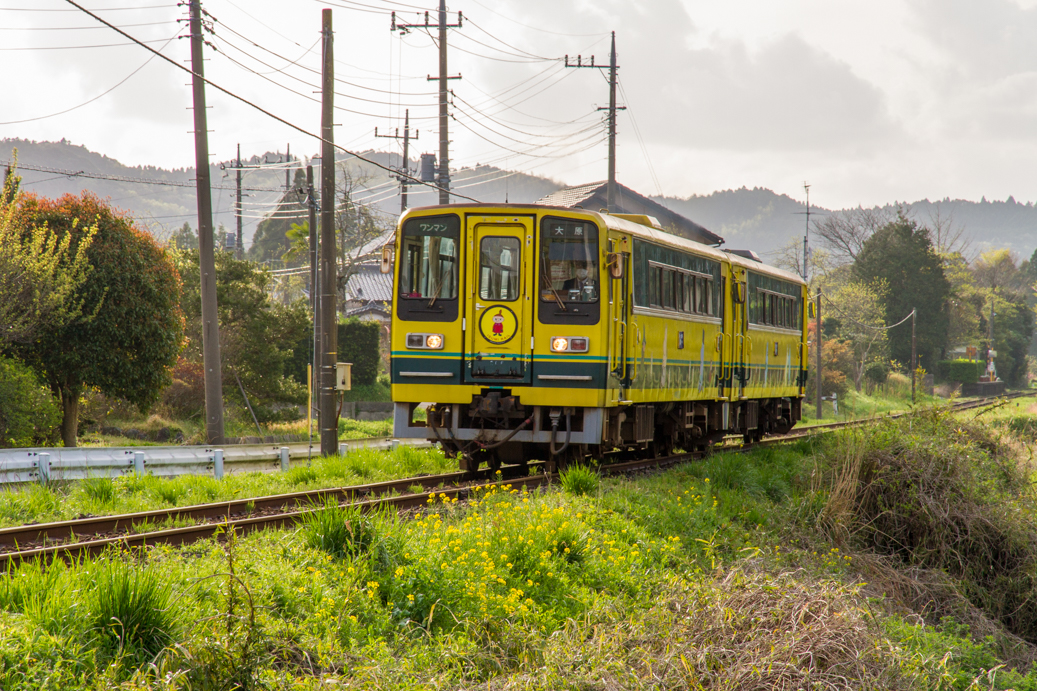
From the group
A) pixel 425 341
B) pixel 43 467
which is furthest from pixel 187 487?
pixel 425 341

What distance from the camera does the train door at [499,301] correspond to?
11.8 m

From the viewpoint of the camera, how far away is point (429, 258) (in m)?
12.0

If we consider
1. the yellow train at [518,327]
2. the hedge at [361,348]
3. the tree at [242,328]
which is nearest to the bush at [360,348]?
the hedge at [361,348]

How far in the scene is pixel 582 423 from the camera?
39.1ft

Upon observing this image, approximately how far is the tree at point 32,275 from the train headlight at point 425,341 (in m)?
10.3

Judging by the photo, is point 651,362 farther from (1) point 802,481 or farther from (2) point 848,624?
(2) point 848,624

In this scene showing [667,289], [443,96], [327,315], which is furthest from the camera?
[443,96]

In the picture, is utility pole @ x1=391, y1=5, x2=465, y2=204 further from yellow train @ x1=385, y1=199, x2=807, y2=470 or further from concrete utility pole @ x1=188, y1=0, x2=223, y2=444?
yellow train @ x1=385, y1=199, x2=807, y2=470

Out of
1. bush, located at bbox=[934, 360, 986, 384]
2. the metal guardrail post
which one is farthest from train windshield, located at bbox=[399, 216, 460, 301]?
bush, located at bbox=[934, 360, 986, 384]

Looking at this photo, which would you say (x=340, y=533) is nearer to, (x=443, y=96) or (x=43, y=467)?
(x=43, y=467)

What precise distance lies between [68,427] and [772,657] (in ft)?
62.8

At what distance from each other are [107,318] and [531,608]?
16.8 m

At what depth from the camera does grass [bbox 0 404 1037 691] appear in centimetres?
497

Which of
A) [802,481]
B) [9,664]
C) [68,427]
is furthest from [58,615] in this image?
[68,427]
